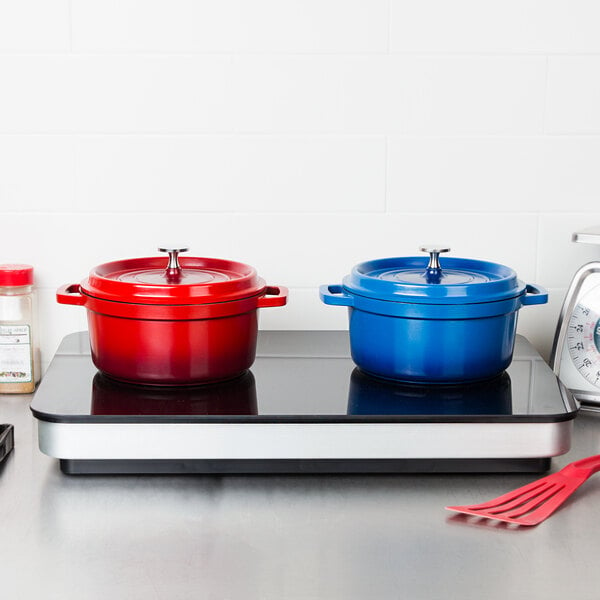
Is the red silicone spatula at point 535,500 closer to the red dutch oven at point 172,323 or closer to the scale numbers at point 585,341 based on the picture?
the scale numbers at point 585,341

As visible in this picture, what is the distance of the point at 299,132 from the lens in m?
1.27

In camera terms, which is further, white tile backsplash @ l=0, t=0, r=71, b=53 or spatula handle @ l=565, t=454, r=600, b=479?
white tile backsplash @ l=0, t=0, r=71, b=53

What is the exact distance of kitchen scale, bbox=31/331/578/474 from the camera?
3.02 feet

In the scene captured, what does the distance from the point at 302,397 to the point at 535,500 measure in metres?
0.27

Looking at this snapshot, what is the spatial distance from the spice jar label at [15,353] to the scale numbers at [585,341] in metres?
0.73

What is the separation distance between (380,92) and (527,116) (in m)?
0.21

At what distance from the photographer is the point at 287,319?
1.33m

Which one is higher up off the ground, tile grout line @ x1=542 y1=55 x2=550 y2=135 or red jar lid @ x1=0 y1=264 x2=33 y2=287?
tile grout line @ x1=542 y1=55 x2=550 y2=135

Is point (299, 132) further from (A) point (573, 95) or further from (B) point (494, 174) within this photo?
(A) point (573, 95)

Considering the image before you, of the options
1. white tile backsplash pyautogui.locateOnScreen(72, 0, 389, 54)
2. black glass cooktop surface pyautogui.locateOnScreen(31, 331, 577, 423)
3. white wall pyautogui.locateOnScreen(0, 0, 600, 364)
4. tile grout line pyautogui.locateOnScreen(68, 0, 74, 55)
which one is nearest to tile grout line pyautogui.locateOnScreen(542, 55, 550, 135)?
white wall pyautogui.locateOnScreen(0, 0, 600, 364)

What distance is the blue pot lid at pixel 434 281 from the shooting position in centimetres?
99

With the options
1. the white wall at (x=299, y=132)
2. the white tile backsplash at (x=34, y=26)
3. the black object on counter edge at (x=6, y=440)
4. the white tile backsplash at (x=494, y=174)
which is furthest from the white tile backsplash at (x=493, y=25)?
the black object on counter edge at (x=6, y=440)

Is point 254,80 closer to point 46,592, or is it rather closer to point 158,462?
point 158,462

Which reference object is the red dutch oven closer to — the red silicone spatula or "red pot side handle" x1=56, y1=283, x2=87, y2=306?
"red pot side handle" x1=56, y1=283, x2=87, y2=306
